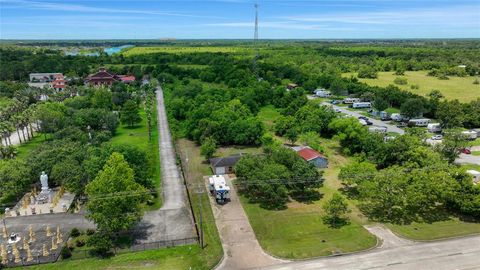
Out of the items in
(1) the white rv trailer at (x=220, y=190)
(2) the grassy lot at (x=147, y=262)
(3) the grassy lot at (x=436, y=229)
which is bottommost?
(2) the grassy lot at (x=147, y=262)

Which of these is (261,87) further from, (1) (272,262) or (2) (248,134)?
(1) (272,262)

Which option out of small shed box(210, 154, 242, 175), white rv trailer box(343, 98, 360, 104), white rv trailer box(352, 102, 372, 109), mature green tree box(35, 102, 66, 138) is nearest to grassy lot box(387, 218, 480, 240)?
small shed box(210, 154, 242, 175)

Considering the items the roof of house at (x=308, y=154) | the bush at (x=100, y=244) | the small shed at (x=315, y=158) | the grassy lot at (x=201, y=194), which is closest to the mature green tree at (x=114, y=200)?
the bush at (x=100, y=244)

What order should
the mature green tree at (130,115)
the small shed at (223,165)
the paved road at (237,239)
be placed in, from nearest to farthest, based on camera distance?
the paved road at (237,239) < the small shed at (223,165) < the mature green tree at (130,115)

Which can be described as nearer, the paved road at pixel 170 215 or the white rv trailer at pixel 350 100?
the paved road at pixel 170 215

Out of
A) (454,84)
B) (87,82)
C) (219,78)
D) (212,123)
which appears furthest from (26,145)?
(454,84)

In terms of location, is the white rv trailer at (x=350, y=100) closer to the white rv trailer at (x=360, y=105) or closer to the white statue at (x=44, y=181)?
the white rv trailer at (x=360, y=105)

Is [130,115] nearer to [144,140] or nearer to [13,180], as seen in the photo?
[144,140]
